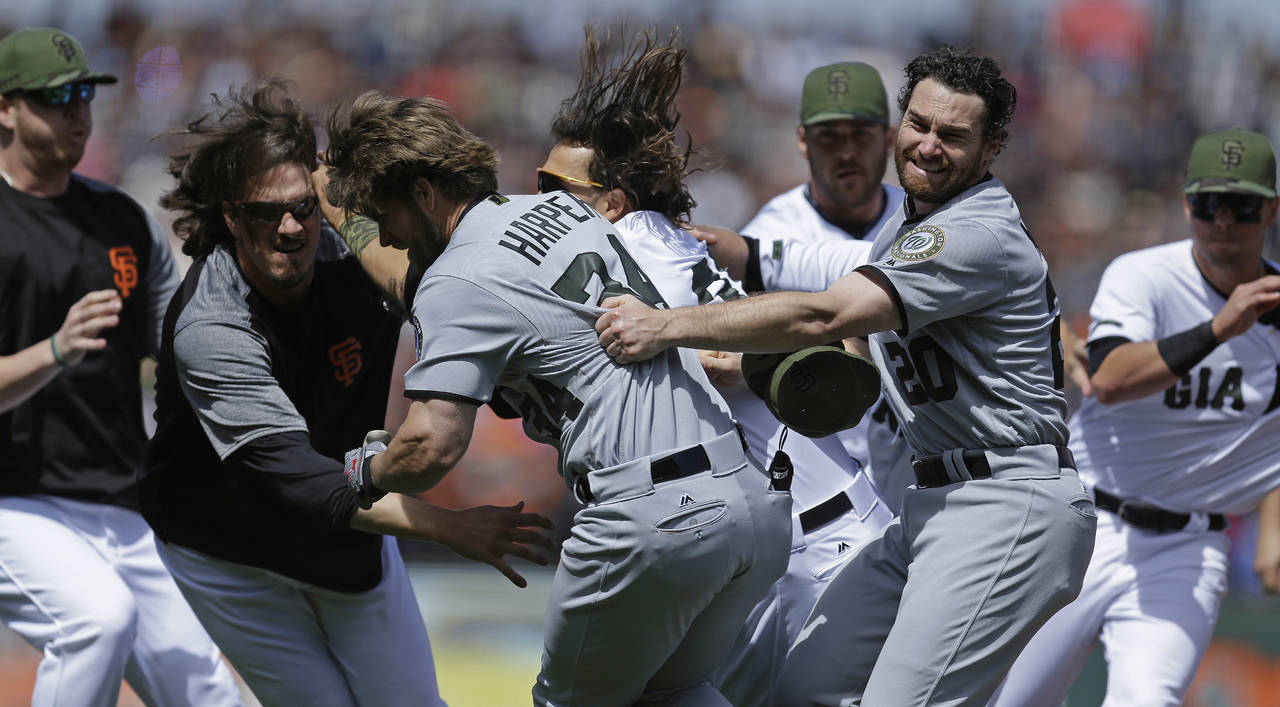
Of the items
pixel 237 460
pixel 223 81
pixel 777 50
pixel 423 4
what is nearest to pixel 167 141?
pixel 223 81

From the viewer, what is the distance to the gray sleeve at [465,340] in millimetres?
3162

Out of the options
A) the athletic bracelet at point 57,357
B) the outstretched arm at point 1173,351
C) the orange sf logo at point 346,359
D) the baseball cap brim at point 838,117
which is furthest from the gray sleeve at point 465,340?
the baseball cap brim at point 838,117

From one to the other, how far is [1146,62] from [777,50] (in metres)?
3.44

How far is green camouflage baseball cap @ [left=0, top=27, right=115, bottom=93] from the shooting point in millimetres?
5121

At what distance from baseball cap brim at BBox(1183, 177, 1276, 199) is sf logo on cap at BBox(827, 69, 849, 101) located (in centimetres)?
154

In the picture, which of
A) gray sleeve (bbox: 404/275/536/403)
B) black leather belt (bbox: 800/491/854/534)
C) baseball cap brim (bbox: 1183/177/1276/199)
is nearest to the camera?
gray sleeve (bbox: 404/275/536/403)

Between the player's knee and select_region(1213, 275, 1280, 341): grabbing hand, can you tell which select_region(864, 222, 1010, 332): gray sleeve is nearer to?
select_region(1213, 275, 1280, 341): grabbing hand

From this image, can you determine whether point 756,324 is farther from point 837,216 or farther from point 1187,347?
point 837,216

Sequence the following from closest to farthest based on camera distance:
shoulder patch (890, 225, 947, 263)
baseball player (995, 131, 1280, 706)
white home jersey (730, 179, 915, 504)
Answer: shoulder patch (890, 225, 947, 263)
white home jersey (730, 179, 915, 504)
baseball player (995, 131, 1280, 706)

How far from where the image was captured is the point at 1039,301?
3.58m

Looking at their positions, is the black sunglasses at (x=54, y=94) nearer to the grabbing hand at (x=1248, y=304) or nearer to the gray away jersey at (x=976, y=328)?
the gray away jersey at (x=976, y=328)

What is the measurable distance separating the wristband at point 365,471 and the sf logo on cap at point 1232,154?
140 inches

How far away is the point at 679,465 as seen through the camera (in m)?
3.24

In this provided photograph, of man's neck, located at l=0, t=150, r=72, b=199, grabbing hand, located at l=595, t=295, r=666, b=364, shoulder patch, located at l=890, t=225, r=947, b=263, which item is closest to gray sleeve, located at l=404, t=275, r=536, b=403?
grabbing hand, located at l=595, t=295, r=666, b=364
